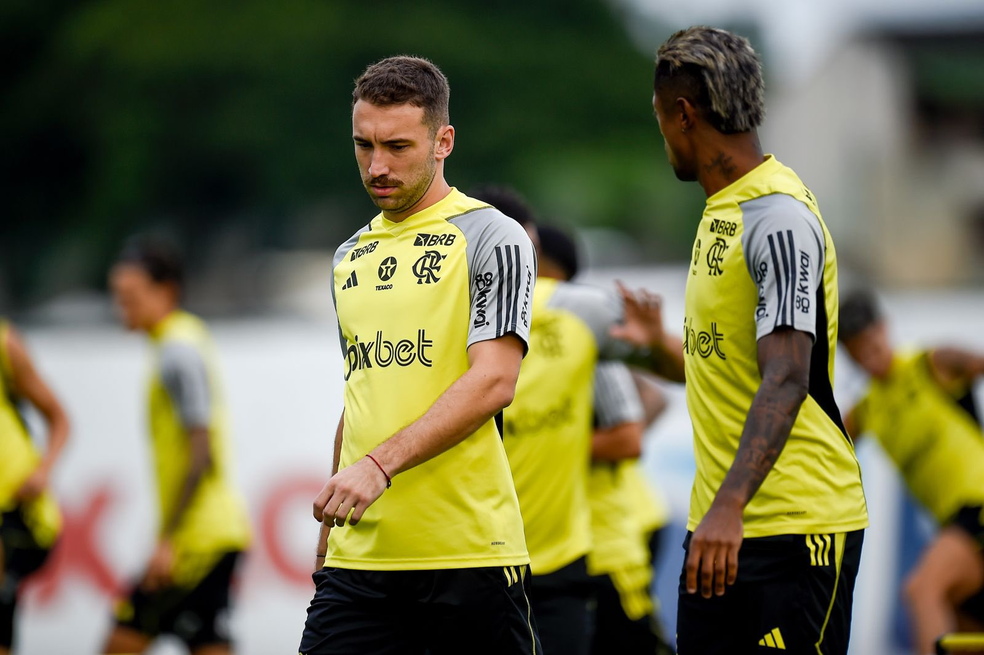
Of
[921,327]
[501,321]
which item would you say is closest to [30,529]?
[501,321]

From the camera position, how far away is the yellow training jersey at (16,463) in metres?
6.89

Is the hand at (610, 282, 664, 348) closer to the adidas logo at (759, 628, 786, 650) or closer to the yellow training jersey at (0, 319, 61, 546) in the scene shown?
the adidas logo at (759, 628, 786, 650)

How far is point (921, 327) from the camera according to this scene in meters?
9.43

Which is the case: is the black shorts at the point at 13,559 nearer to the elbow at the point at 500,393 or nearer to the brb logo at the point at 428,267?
the brb logo at the point at 428,267

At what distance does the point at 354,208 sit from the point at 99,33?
6252 mm

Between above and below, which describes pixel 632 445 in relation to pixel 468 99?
below


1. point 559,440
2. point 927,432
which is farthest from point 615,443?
point 927,432

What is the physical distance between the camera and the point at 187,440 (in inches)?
278

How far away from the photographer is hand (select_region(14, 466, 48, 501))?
6.82 m

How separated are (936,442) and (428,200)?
3.95 m

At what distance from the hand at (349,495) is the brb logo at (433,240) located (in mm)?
682

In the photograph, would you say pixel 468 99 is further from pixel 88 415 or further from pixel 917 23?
pixel 88 415

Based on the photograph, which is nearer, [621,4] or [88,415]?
[88,415]

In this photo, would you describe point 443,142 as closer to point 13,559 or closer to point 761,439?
point 761,439
